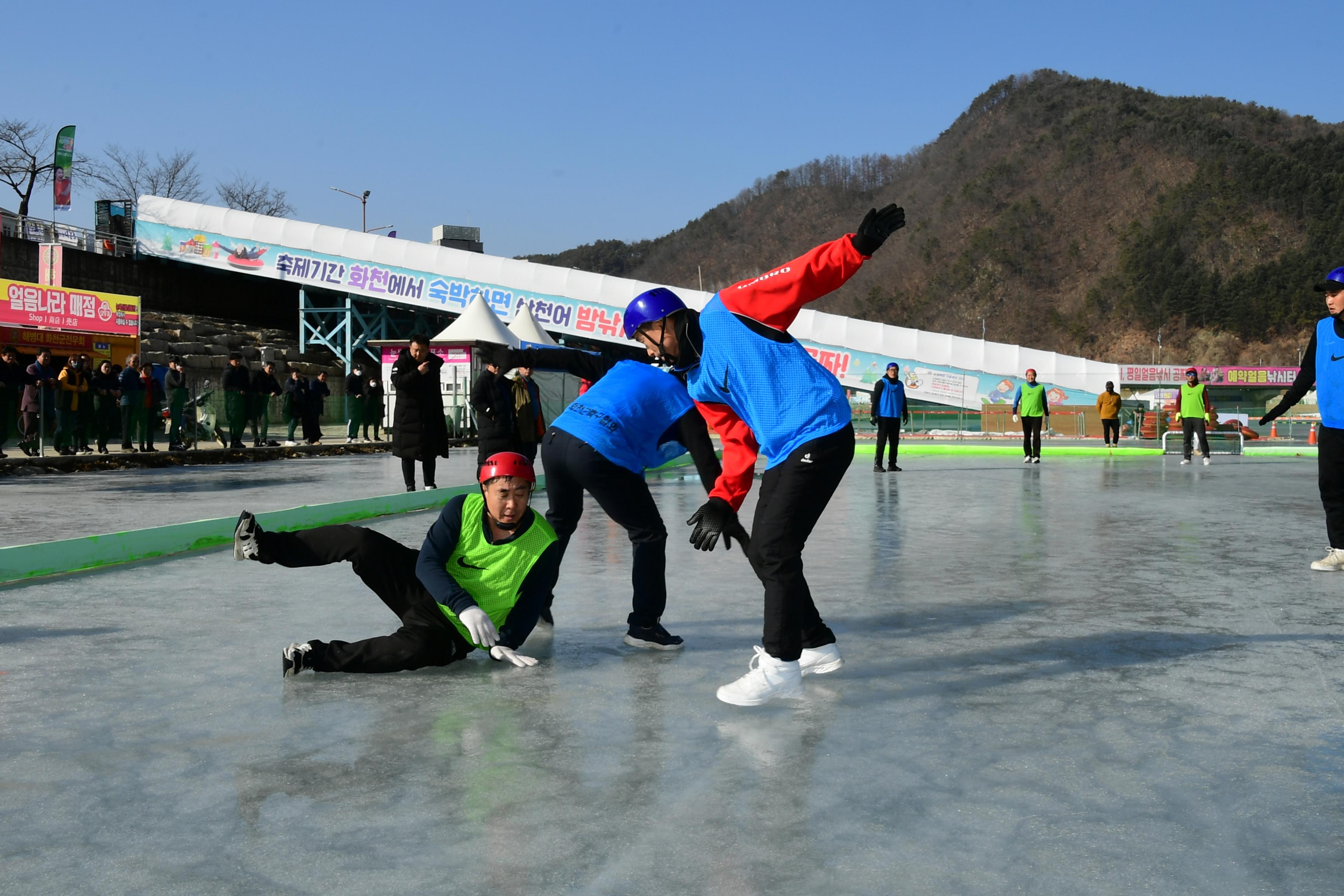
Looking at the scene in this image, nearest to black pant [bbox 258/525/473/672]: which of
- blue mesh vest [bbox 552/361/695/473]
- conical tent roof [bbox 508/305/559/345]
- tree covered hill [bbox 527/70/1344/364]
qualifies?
blue mesh vest [bbox 552/361/695/473]

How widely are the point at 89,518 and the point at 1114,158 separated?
352ft

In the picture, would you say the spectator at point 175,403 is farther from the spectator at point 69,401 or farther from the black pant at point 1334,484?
the black pant at point 1334,484

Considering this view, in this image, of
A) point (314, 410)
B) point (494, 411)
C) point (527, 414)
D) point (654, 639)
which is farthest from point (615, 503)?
point (314, 410)

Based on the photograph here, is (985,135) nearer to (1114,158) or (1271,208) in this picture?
(1114,158)

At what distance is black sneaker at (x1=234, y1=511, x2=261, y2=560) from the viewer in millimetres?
3980

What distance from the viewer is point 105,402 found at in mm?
15992

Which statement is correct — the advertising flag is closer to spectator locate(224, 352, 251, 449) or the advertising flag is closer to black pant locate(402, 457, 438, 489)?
spectator locate(224, 352, 251, 449)

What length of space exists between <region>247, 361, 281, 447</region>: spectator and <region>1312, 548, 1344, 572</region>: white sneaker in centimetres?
1608

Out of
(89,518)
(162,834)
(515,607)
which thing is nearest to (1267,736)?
(515,607)

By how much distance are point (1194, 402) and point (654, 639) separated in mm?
15589

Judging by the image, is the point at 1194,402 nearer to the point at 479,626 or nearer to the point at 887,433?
the point at 887,433

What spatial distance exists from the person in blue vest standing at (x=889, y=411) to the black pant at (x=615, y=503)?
11.4 meters

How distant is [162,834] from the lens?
8.06 feet

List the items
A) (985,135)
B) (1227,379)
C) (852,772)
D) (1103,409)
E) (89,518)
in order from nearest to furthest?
(852,772) < (89,518) < (1103,409) < (1227,379) < (985,135)
